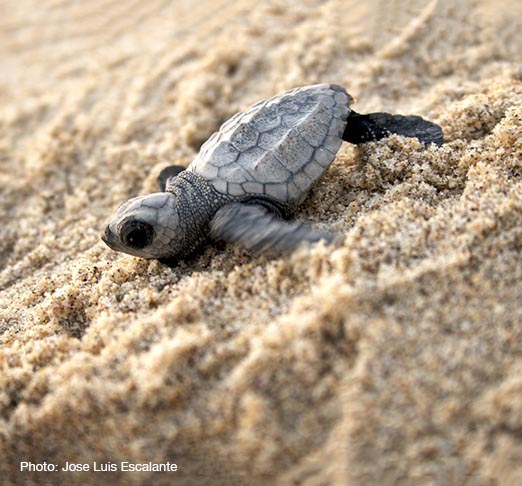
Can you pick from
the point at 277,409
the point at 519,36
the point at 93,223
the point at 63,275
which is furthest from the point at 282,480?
the point at 519,36

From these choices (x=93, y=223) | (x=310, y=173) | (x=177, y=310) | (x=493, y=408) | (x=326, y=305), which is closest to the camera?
(x=493, y=408)

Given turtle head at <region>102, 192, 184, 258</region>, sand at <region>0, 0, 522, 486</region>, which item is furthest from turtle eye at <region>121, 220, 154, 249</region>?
sand at <region>0, 0, 522, 486</region>

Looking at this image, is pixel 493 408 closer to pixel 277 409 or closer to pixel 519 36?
pixel 277 409

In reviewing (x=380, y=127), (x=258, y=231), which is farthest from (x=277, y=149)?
(x=380, y=127)

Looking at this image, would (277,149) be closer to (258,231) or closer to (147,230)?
(258,231)

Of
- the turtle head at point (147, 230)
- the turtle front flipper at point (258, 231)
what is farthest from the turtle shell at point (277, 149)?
the turtle head at point (147, 230)

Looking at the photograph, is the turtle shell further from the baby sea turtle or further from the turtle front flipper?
the turtle front flipper

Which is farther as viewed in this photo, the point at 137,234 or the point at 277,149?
the point at 277,149
